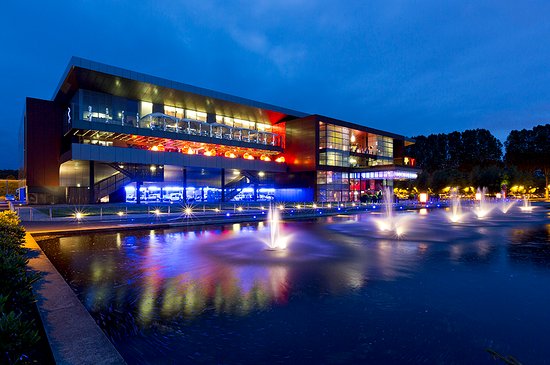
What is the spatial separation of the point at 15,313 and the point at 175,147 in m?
49.9

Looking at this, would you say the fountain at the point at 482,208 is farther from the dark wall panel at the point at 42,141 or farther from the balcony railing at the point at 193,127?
the dark wall panel at the point at 42,141

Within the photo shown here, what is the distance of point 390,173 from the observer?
192 ft

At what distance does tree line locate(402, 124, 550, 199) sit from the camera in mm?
69375

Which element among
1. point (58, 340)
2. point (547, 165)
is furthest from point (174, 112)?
Result: point (547, 165)

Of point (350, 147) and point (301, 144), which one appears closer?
point (301, 144)

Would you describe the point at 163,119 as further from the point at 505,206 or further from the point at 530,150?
the point at 530,150

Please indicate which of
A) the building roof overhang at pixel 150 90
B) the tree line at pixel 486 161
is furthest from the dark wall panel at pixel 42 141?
the tree line at pixel 486 161

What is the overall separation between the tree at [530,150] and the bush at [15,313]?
115168mm

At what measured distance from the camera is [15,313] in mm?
5449

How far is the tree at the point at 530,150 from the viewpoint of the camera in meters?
93.5

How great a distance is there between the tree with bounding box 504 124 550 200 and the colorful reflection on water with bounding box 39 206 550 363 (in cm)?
10114

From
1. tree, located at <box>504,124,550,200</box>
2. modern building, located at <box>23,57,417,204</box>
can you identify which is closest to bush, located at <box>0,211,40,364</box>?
modern building, located at <box>23,57,417,204</box>

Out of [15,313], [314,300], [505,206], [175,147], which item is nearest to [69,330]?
[15,313]

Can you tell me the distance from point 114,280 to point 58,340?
4.95 m
